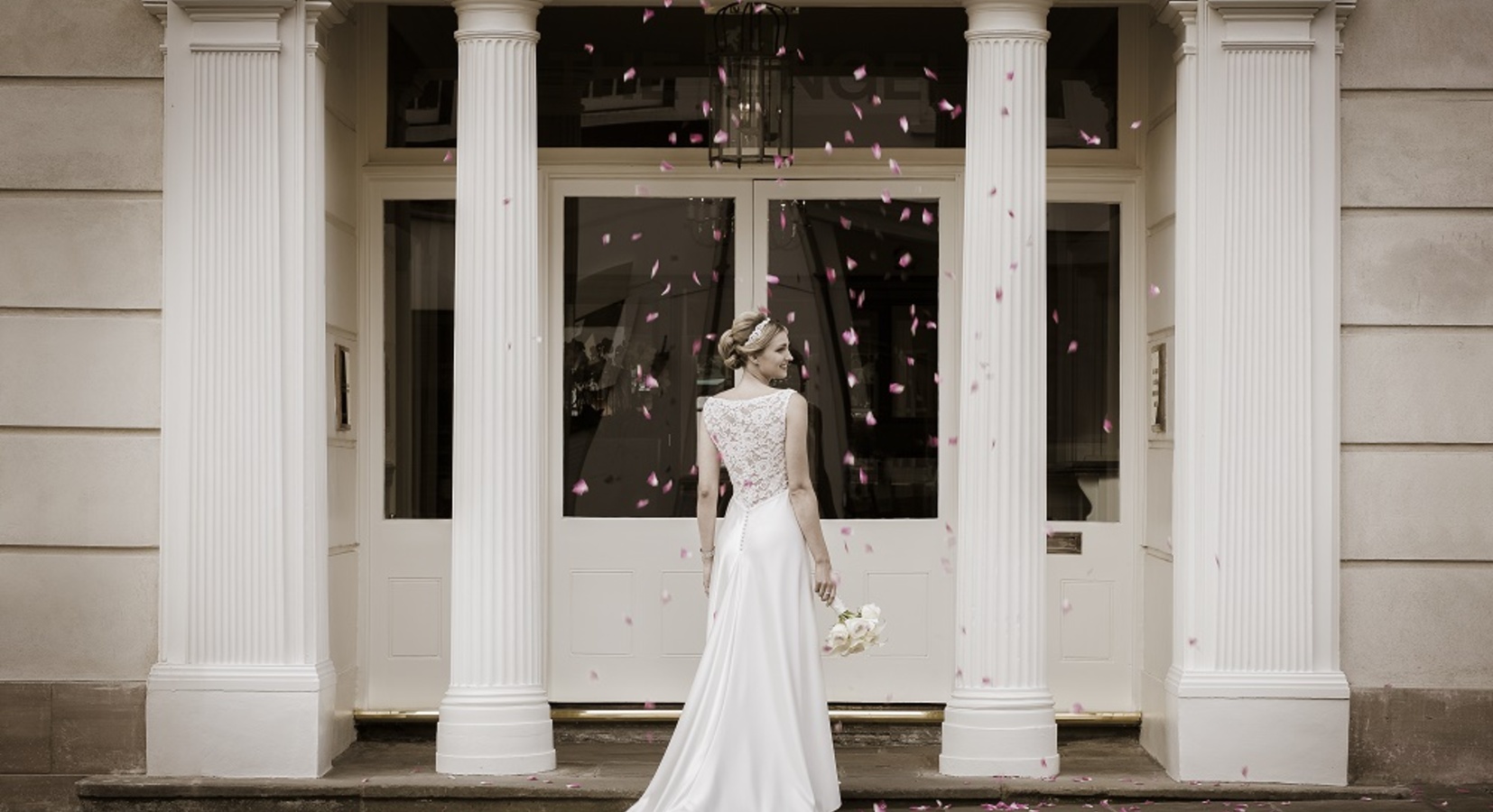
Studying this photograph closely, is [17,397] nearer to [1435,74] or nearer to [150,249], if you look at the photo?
[150,249]

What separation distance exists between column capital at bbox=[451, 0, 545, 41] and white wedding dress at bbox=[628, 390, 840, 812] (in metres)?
2.00

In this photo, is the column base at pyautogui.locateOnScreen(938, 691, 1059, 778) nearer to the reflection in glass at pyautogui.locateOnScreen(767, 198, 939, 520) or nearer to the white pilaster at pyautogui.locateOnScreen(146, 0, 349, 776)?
the reflection in glass at pyautogui.locateOnScreen(767, 198, 939, 520)

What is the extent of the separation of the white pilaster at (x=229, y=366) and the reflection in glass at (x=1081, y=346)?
375 cm

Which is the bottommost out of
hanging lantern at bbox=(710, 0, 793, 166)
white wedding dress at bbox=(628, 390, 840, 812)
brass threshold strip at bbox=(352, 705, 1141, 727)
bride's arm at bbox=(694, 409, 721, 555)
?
brass threshold strip at bbox=(352, 705, 1141, 727)

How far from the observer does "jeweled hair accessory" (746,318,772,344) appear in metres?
7.81

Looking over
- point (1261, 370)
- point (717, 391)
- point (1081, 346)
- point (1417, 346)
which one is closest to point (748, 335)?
point (717, 391)

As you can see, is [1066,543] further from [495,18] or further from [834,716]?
[495,18]

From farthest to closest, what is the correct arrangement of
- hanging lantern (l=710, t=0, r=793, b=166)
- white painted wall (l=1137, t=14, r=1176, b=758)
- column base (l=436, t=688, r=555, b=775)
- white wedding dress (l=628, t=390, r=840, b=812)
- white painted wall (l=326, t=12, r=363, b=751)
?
white painted wall (l=326, t=12, r=363, b=751)
white painted wall (l=1137, t=14, r=1176, b=758)
hanging lantern (l=710, t=0, r=793, b=166)
column base (l=436, t=688, r=555, b=775)
white wedding dress (l=628, t=390, r=840, b=812)

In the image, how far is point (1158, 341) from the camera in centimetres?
923

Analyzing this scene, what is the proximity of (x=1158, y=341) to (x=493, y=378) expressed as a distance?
3.20 m

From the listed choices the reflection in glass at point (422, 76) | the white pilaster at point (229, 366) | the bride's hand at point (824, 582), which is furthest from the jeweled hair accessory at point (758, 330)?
the reflection in glass at point (422, 76)

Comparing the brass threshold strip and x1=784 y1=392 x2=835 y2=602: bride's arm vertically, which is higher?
x1=784 y1=392 x2=835 y2=602: bride's arm

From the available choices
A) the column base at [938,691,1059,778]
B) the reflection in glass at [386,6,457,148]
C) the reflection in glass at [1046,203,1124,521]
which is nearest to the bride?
the column base at [938,691,1059,778]

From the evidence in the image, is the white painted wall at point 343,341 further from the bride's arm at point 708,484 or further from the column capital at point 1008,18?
the column capital at point 1008,18
